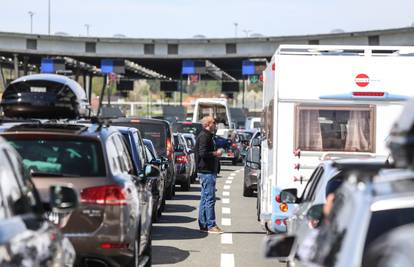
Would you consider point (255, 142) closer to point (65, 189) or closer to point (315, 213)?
point (315, 213)

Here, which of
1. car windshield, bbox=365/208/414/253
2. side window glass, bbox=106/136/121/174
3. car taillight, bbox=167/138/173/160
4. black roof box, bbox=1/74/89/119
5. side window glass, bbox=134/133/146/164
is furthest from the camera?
car taillight, bbox=167/138/173/160

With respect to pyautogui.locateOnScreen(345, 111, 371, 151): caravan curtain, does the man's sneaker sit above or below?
below

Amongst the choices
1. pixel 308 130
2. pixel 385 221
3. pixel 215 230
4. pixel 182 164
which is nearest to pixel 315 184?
pixel 385 221

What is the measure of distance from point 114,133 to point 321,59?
11.8ft

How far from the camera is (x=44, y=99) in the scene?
10328 millimetres

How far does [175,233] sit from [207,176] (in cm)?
105

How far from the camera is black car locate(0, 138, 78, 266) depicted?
4.30 metres

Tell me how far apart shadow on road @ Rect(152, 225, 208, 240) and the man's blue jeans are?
7.7 inches

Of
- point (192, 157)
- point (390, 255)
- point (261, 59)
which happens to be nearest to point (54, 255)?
point (390, 255)

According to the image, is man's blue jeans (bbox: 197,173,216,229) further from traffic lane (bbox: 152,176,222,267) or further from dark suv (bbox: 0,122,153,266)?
dark suv (bbox: 0,122,153,266)

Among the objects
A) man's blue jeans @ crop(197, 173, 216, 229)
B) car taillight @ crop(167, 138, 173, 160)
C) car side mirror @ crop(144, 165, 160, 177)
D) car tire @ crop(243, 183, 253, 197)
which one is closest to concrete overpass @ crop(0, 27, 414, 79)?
car tire @ crop(243, 183, 253, 197)

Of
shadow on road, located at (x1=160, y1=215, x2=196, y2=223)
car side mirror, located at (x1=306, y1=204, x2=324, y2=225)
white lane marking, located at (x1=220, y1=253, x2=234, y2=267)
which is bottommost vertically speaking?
shadow on road, located at (x1=160, y1=215, x2=196, y2=223)

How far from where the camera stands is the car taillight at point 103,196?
7.25 m

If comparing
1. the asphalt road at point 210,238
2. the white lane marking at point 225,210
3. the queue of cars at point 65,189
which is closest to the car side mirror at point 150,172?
the queue of cars at point 65,189
